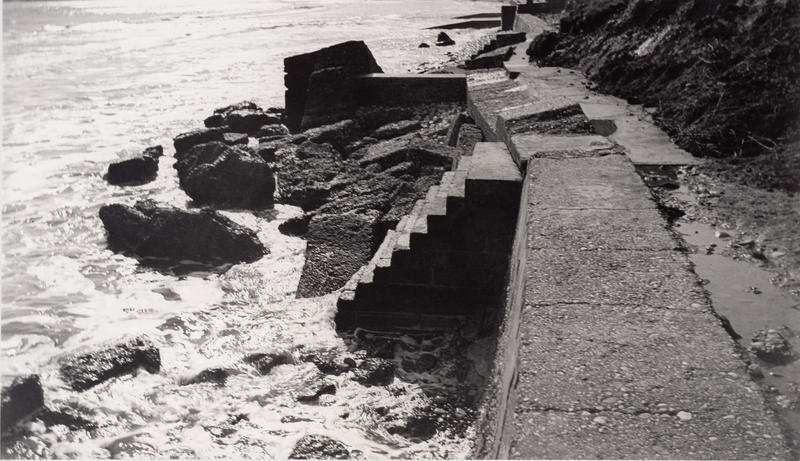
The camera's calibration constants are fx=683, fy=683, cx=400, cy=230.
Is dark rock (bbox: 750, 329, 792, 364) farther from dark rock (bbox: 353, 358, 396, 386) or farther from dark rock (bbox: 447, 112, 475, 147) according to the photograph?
dark rock (bbox: 447, 112, 475, 147)

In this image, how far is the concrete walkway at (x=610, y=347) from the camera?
2.14 m

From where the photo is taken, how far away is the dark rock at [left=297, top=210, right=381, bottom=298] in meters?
6.35

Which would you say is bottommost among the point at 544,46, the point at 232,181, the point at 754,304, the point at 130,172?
the point at 130,172

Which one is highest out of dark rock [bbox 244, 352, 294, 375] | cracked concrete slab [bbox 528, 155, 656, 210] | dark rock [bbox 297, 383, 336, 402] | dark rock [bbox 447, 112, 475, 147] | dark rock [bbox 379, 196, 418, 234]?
cracked concrete slab [bbox 528, 155, 656, 210]

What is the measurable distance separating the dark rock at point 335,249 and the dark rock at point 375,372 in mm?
1446

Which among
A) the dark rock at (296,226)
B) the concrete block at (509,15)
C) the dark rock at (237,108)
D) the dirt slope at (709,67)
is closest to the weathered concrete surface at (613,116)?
the dirt slope at (709,67)

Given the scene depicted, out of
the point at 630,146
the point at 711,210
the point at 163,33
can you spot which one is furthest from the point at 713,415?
the point at 163,33

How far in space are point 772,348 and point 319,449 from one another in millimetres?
2457

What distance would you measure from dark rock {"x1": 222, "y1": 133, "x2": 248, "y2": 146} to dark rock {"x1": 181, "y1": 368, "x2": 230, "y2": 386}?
6619mm

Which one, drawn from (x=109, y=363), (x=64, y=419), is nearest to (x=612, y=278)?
(x=64, y=419)

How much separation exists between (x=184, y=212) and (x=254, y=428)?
12.6ft

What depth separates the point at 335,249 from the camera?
22.1ft

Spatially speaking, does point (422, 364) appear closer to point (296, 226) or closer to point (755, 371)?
point (755, 371)

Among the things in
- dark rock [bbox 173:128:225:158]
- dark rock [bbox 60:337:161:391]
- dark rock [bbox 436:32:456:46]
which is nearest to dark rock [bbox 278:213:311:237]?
dark rock [bbox 60:337:161:391]
